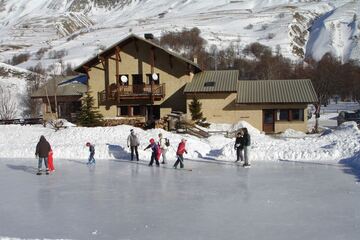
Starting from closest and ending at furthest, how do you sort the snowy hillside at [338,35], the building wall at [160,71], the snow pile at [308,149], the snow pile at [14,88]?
1. the snow pile at [308,149]
2. the building wall at [160,71]
3. the snow pile at [14,88]
4. the snowy hillside at [338,35]

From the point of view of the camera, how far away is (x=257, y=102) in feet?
100

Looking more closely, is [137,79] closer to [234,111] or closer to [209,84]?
[209,84]

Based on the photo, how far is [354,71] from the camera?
→ 89625 mm

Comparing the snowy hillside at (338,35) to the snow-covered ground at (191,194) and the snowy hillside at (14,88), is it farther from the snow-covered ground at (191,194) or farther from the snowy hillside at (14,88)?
the snow-covered ground at (191,194)

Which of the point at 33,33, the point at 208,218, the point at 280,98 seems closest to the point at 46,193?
the point at 208,218

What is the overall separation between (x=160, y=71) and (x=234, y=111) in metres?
6.77

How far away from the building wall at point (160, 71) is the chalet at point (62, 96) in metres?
4.75

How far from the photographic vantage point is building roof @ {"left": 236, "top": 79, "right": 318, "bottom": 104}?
Result: 30.5 meters

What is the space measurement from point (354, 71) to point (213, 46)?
48.4 m

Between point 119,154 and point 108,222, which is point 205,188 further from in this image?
point 119,154

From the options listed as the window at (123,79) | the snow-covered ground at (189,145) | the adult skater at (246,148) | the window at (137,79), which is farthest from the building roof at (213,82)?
the adult skater at (246,148)

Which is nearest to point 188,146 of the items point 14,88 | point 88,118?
point 88,118

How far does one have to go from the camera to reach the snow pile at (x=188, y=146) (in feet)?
59.2

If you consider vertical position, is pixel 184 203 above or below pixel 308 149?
below
